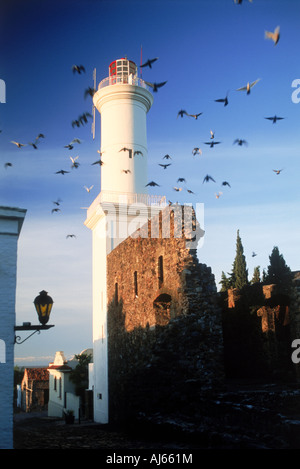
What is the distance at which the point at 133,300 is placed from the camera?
16000mm

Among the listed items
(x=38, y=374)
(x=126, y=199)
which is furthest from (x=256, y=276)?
(x=38, y=374)

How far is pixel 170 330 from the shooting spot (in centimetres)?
1230

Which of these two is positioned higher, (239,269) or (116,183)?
(116,183)

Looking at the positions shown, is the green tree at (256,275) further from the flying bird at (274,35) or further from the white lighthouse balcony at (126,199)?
the flying bird at (274,35)

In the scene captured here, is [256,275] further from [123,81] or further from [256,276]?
[123,81]

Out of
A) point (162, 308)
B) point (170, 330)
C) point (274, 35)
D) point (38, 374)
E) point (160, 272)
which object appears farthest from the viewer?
point (38, 374)

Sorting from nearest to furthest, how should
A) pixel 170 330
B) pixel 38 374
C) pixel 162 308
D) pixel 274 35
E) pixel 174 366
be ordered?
1. pixel 274 35
2. pixel 174 366
3. pixel 170 330
4. pixel 162 308
5. pixel 38 374

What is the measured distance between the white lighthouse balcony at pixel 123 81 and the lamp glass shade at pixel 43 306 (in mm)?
15269

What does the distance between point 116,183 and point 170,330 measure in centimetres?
949

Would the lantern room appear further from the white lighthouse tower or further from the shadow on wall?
the shadow on wall

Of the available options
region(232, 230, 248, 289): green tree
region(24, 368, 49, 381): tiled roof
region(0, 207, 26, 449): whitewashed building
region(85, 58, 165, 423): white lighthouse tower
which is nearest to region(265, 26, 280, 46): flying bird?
region(0, 207, 26, 449): whitewashed building

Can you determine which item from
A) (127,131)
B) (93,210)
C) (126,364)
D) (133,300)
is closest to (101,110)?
(127,131)

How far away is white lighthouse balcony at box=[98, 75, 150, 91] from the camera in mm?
21594

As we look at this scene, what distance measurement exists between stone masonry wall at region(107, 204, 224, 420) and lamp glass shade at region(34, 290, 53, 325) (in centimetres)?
474
